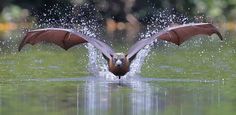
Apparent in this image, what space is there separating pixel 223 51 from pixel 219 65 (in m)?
4.42

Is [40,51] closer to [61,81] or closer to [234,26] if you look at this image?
[61,81]

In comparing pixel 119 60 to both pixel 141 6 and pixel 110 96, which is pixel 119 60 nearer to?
pixel 110 96

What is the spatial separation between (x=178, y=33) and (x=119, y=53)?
109 centimetres

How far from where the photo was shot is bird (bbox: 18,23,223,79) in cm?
1714

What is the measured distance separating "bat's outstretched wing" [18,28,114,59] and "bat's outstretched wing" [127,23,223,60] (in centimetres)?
47

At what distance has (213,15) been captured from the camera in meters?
45.5

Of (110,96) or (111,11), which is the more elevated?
(111,11)

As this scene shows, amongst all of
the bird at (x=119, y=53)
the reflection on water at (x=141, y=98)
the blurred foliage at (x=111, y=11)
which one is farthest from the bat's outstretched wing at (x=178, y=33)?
the blurred foliage at (x=111, y=11)

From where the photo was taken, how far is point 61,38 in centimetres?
1827

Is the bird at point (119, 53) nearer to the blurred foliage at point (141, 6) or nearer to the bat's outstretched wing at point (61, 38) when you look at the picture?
the bat's outstretched wing at point (61, 38)

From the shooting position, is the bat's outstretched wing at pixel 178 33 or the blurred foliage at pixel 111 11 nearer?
the bat's outstretched wing at pixel 178 33

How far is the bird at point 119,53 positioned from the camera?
17.1m

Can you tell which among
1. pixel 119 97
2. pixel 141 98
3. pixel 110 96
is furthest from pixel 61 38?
pixel 141 98

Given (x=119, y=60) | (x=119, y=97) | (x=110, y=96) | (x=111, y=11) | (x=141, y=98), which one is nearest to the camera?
(x=141, y=98)
